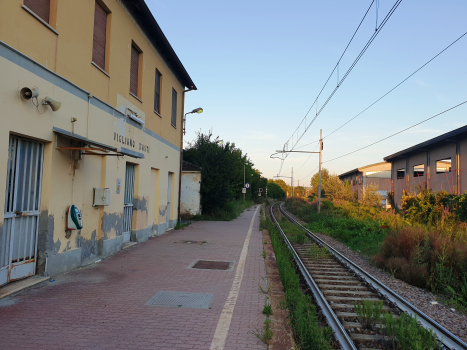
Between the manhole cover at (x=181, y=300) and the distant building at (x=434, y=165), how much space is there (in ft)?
41.1

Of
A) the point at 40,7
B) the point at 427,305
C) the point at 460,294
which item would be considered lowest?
the point at 427,305

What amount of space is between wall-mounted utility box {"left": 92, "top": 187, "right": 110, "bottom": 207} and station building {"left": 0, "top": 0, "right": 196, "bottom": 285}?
25 millimetres

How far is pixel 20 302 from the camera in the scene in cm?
543

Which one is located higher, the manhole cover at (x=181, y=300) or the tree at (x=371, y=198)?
the tree at (x=371, y=198)

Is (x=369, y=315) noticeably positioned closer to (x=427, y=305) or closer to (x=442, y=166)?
(x=427, y=305)

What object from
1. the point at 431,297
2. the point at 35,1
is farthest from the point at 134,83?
the point at 431,297

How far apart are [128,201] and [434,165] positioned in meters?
21.1

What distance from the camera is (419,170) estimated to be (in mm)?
27000

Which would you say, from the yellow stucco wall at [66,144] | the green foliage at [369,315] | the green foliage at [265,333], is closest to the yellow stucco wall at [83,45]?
the yellow stucco wall at [66,144]

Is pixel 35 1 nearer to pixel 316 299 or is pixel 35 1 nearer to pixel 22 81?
pixel 22 81

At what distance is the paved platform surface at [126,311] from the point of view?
421 centimetres

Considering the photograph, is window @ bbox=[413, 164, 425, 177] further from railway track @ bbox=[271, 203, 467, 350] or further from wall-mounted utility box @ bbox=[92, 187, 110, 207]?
wall-mounted utility box @ bbox=[92, 187, 110, 207]

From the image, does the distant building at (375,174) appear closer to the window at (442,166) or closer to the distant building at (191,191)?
the window at (442,166)

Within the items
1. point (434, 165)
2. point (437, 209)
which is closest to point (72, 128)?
point (437, 209)
